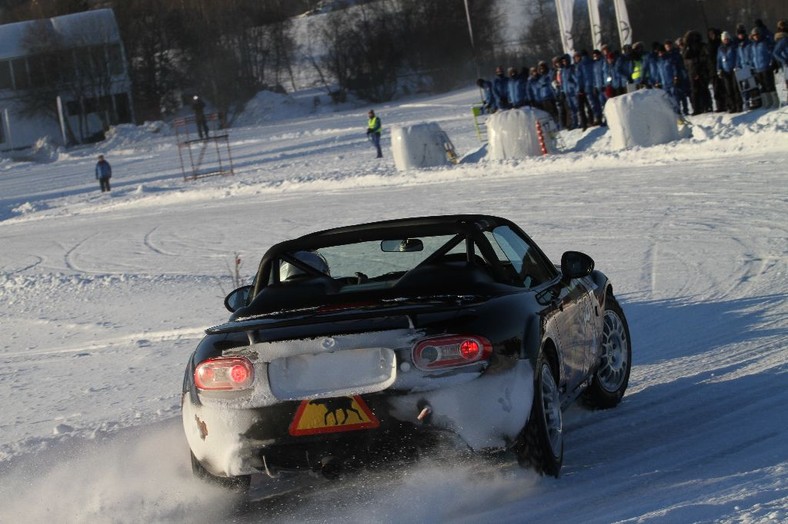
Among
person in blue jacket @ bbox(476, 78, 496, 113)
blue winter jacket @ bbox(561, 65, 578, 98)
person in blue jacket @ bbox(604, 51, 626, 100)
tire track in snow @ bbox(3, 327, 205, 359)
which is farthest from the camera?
person in blue jacket @ bbox(476, 78, 496, 113)

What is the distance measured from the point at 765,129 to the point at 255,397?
18038mm

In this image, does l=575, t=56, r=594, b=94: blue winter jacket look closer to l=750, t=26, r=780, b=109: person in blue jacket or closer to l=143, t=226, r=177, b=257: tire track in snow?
l=750, t=26, r=780, b=109: person in blue jacket

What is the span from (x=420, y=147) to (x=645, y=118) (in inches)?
267

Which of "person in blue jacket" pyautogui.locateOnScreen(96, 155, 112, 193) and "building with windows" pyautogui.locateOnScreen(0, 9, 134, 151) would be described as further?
"building with windows" pyautogui.locateOnScreen(0, 9, 134, 151)

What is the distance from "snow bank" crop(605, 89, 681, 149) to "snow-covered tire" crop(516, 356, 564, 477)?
19669 mm

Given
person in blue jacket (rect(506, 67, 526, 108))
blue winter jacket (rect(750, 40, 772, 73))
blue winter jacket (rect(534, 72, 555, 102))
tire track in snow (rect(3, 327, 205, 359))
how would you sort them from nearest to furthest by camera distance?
tire track in snow (rect(3, 327, 205, 359)), blue winter jacket (rect(750, 40, 772, 73)), blue winter jacket (rect(534, 72, 555, 102)), person in blue jacket (rect(506, 67, 526, 108))

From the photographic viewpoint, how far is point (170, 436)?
6.86 meters

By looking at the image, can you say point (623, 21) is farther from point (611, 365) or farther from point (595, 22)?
point (611, 365)

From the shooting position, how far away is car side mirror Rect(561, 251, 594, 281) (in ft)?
21.1

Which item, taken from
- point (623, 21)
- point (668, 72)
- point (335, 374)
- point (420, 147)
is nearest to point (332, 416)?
point (335, 374)

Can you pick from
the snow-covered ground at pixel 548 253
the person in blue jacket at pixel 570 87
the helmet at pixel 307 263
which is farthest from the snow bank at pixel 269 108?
the helmet at pixel 307 263

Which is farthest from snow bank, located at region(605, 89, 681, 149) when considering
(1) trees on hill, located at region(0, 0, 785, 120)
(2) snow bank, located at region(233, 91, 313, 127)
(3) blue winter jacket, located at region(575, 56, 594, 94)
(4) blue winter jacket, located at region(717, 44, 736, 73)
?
(2) snow bank, located at region(233, 91, 313, 127)

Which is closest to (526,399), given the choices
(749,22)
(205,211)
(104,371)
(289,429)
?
(289,429)

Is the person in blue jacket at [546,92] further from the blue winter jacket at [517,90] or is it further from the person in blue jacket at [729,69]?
the person in blue jacket at [729,69]
